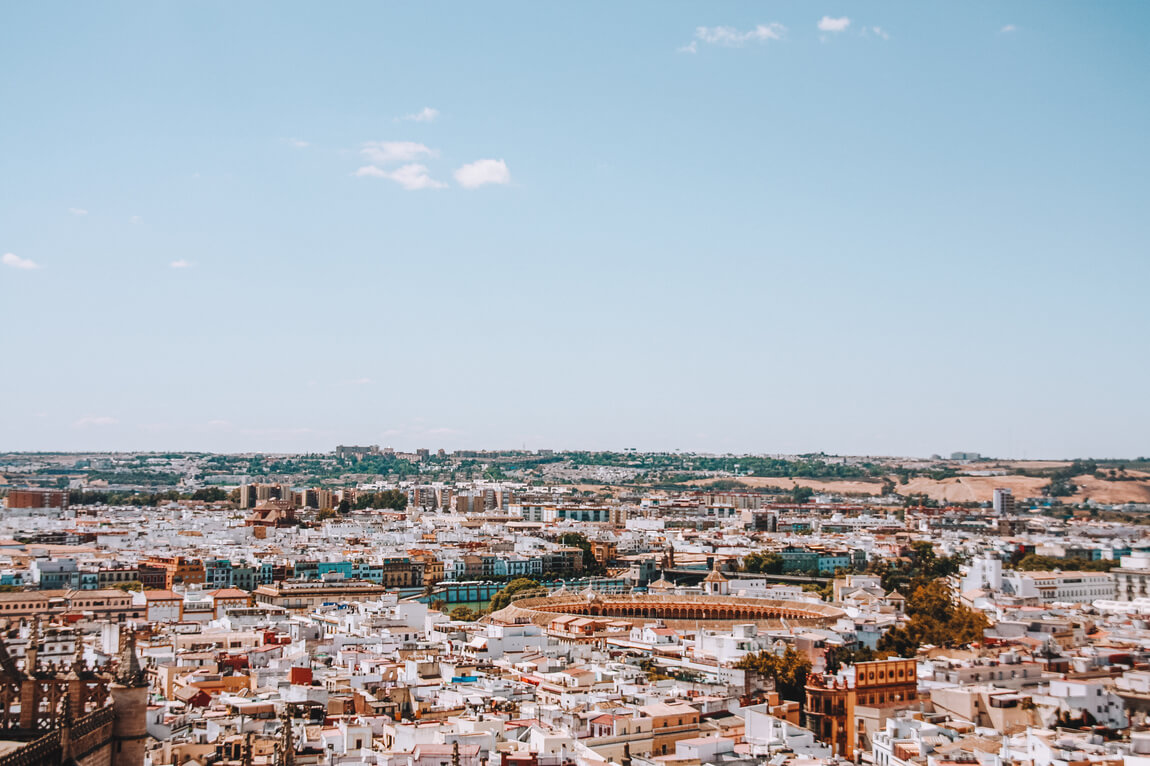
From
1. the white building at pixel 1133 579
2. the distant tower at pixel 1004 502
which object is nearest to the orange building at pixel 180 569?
the white building at pixel 1133 579

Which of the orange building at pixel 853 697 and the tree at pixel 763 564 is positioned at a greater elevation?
the orange building at pixel 853 697

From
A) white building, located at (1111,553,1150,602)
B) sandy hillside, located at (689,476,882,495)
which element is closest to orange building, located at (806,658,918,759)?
white building, located at (1111,553,1150,602)

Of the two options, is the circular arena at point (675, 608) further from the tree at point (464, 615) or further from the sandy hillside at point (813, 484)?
the sandy hillside at point (813, 484)

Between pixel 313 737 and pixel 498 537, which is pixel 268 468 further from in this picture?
pixel 313 737

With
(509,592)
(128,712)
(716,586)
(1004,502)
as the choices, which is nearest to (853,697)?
(128,712)

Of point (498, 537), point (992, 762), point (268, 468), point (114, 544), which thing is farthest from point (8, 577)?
point (268, 468)
